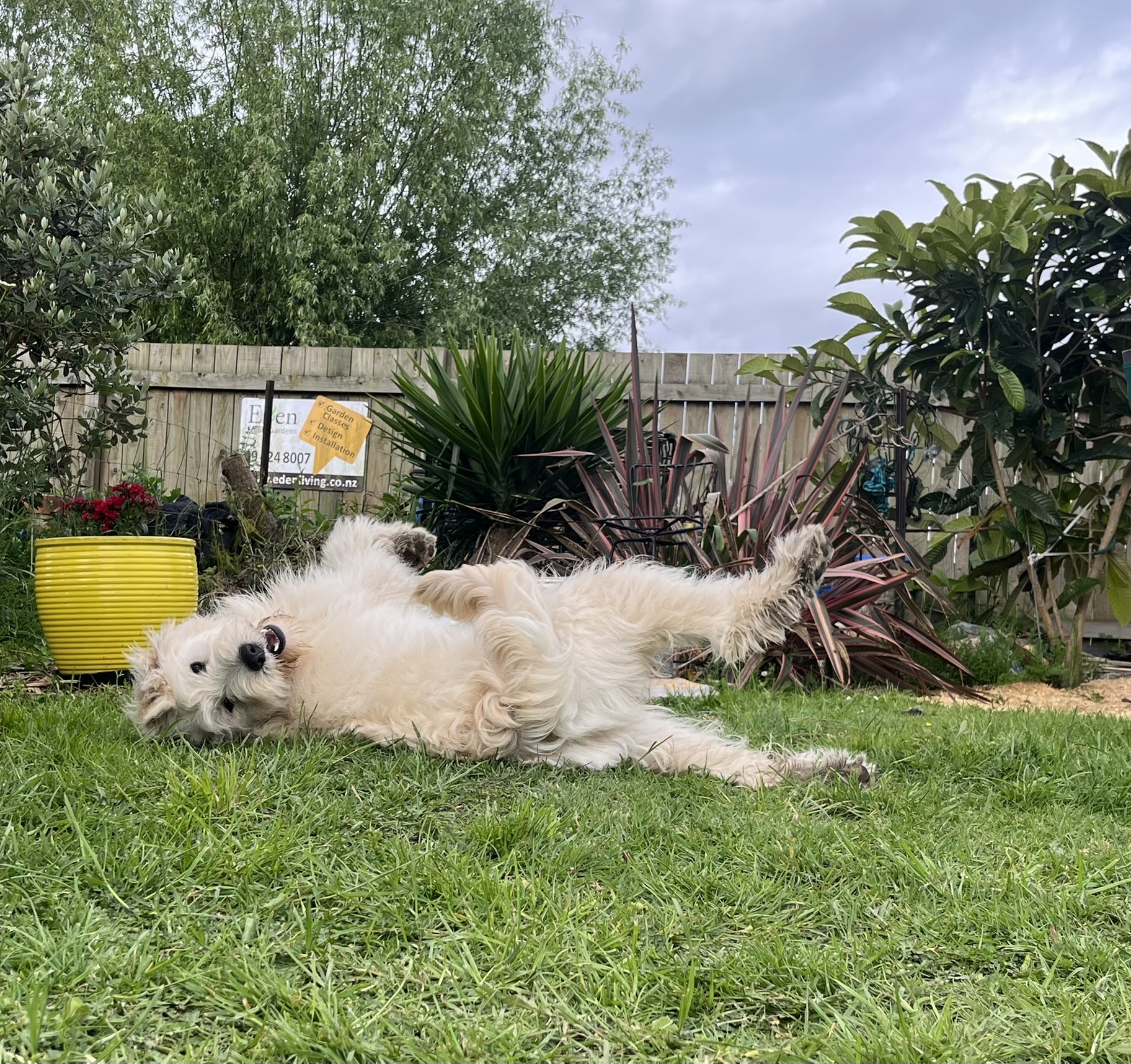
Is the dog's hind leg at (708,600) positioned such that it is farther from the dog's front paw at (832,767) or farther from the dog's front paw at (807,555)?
the dog's front paw at (832,767)

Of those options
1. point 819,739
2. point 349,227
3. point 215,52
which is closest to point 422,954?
point 819,739

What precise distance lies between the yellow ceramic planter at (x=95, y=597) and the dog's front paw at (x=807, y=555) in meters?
3.44

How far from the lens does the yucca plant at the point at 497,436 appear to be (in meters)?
6.40

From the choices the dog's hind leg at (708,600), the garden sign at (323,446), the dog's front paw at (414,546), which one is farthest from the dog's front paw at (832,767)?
the garden sign at (323,446)

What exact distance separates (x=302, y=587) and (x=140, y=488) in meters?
3.33

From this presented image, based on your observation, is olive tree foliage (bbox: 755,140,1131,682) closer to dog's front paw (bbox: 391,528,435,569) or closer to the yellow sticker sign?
dog's front paw (bbox: 391,528,435,569)

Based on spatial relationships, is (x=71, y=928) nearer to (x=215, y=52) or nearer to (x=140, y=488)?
(x=140, y=488)

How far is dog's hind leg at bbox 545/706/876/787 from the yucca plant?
3.28 metres

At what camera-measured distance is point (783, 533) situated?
549 cm

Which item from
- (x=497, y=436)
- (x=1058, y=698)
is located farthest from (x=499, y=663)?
(x=1058, y=698)

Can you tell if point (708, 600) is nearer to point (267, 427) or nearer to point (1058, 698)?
point (1058, 698)

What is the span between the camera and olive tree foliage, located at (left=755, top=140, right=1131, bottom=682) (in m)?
5.89

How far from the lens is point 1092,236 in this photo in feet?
19.2

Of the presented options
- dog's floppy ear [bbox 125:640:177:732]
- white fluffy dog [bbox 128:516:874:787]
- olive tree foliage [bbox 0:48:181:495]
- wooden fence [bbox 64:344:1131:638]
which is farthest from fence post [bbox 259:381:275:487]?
white fluffy dog [bbox 128:516:874:787]
